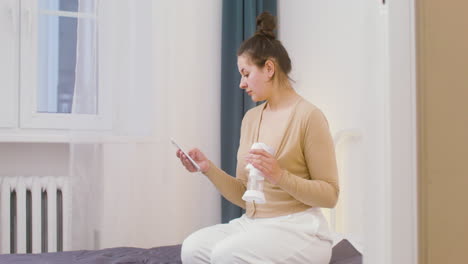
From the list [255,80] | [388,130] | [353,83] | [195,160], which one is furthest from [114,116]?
[388,130]

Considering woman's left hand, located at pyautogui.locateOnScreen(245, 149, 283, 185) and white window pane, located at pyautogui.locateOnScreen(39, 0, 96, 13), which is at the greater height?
white window pane, located at pyautogui.locateOnScreen(39, 0, 96, 13)

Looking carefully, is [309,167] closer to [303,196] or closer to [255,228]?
[303,196]

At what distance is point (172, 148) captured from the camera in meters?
2.44

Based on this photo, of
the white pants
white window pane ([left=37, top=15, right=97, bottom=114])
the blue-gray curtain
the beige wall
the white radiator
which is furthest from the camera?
the blue-gray curtain

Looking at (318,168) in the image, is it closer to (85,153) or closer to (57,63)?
(85,153)

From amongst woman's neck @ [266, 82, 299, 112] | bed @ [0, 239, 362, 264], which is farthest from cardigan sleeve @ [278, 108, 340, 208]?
bed @ [0, 239, 362, 264]

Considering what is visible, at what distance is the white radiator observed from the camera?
2143 millimetres

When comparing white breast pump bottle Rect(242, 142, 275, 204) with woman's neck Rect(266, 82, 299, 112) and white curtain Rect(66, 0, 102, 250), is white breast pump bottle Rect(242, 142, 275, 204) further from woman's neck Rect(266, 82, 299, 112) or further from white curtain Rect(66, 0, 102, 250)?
white curtain Rect(66, 0, 102, 250)

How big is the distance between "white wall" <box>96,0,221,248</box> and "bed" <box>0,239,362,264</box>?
0.53 meters

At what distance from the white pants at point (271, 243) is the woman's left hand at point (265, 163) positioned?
0.16 meters

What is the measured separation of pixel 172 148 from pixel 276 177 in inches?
49.5

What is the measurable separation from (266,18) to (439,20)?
3.31ft

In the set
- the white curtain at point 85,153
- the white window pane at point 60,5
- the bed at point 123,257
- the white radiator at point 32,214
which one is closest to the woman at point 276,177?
the bed at point 123,257

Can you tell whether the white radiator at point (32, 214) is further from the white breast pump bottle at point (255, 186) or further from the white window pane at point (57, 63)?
the white breast pump bottle at point (255, 186)
